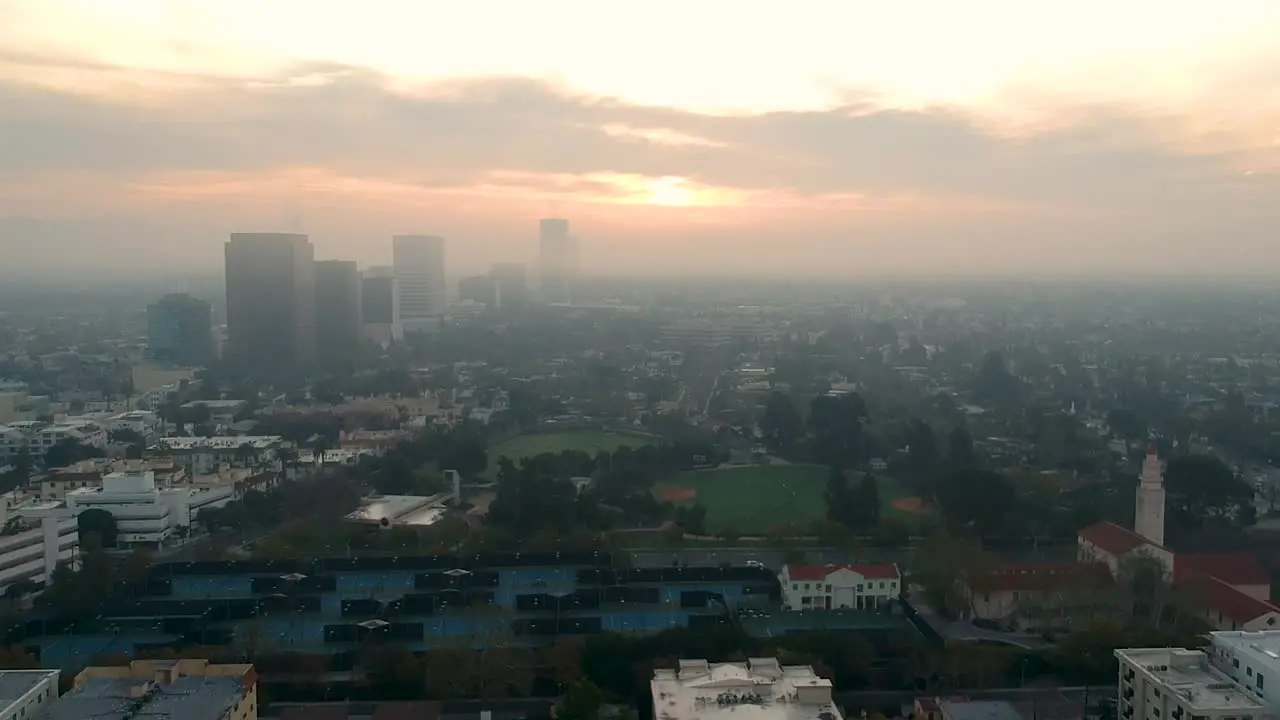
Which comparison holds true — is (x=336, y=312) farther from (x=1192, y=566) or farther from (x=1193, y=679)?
(x=1193, y=679)

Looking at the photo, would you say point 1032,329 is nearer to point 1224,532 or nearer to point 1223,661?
point 1224,532

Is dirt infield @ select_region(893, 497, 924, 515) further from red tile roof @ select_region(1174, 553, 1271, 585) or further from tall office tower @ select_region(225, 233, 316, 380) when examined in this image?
tall office tower @ select_region(225, 233, 316, 380)

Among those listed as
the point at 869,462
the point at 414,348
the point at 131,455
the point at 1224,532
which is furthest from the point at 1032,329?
the point at 131,455

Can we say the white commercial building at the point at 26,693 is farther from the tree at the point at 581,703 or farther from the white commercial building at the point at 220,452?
the white commercial building at the point at 220,452

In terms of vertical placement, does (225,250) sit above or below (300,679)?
above

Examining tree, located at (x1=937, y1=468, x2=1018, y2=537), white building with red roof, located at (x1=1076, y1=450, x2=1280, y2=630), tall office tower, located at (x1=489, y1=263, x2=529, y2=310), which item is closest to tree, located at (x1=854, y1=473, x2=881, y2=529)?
tree, located at (x1=937, y1=468, x2=1018, y2=537)

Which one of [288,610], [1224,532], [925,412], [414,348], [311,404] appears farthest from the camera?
[414,348]

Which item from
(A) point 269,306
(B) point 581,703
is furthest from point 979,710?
(A) point 269,306

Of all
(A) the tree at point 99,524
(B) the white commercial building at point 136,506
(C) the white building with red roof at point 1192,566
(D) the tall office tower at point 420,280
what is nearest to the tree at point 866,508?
(C) the white building with red roof at point 1192,566
